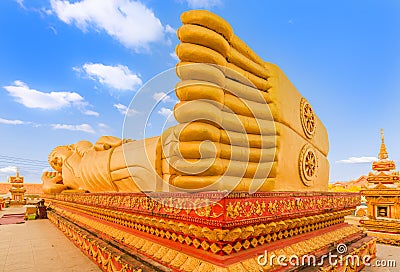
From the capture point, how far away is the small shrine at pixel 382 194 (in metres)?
8.62

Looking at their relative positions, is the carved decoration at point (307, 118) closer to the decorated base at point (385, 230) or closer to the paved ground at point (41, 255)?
the paved ground at point (41, 255)

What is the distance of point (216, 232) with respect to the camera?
5.93 ft

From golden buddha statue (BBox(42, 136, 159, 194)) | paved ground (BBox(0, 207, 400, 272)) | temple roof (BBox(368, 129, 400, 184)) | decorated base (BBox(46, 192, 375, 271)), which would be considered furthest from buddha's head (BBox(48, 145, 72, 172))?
temple roof (BBox(368, 129, 400, 184))

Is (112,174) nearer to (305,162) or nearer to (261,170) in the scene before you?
(261,170)

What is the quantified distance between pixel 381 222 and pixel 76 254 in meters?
9.30

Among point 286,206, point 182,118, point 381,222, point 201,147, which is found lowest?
point 381,222

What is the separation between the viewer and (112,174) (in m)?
5.02

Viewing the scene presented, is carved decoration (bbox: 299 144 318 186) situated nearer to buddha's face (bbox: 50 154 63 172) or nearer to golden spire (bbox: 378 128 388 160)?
golden spire (bbox: 378 128 388 160)

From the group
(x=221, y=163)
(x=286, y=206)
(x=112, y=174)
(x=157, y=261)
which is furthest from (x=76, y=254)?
(x=286, y=206)

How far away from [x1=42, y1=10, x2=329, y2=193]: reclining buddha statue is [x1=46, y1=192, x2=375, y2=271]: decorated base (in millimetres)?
627

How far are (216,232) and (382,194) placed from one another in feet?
33.3

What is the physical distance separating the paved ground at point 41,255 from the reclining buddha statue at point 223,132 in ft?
4.59

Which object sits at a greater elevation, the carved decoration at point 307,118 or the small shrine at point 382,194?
the carved decoration at point 307,118

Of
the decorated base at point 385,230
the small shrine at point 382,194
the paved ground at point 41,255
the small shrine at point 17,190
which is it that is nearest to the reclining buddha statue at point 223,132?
the paved ground at point 41,255
